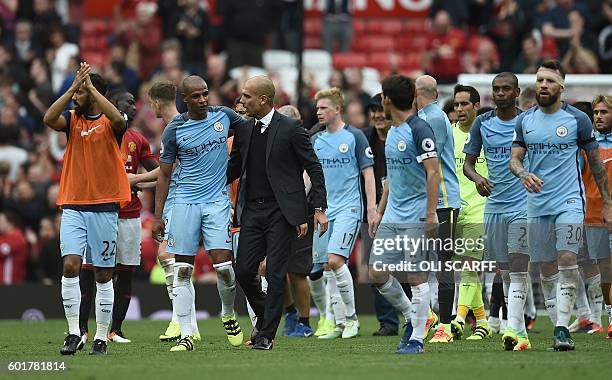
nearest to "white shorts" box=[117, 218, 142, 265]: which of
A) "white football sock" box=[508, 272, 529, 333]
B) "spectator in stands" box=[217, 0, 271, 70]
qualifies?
"white football sock" box=[508, 272, 529, 333]

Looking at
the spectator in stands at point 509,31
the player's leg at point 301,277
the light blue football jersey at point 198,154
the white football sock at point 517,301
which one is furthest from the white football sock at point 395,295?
the spectator in stands at point 509,31

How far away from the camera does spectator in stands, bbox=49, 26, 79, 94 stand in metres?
24.9

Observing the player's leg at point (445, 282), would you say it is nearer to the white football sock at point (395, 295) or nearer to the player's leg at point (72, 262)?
the white football sock at point (395, 295)

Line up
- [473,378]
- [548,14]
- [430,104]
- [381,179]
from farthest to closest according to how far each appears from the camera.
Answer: [548,14], [381,179], [430,104], [473,378]

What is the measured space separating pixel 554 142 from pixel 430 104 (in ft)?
5.97

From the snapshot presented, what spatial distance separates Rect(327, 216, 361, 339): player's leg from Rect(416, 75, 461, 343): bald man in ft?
4.57

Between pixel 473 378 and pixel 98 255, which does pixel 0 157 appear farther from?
pixel 473 378

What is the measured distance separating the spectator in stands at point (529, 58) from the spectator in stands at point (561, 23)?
3.72 feet

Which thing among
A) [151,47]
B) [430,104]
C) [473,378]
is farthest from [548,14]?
[473,378]

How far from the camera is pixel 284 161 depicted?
12.5 meters

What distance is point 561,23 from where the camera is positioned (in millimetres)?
24156

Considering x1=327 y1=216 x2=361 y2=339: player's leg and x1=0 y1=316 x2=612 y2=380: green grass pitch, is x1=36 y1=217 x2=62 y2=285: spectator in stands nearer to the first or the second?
x1=0 y1=316 x2=612 y2=380: green grass pitch

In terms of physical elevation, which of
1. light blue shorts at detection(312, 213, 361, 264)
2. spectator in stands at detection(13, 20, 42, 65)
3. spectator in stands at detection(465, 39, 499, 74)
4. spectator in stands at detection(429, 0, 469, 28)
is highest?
spectator in stands at detection(429, 0, 469, 28)

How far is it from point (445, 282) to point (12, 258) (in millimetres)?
9465
